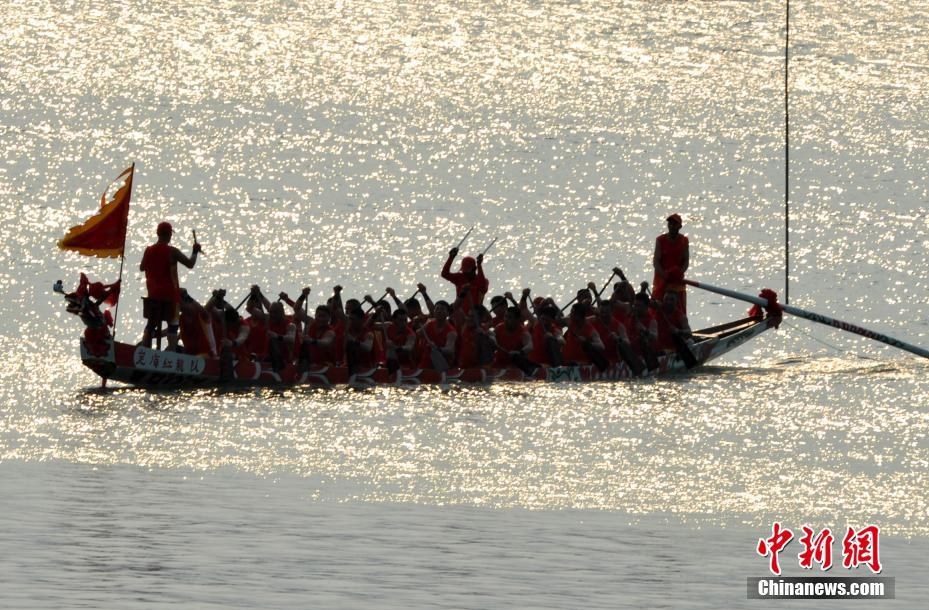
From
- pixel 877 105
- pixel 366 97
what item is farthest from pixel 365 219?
pixel 877 105

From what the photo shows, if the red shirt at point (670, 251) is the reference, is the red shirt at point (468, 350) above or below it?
below

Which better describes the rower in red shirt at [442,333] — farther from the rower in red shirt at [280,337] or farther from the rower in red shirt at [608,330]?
the rower in red shirt at [608,330]

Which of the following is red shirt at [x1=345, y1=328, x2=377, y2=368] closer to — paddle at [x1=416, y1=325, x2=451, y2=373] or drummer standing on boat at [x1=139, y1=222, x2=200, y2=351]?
paddle at [x1=416, y1=325, x2=451, y2=373]

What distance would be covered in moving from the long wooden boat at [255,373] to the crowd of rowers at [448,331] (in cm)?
14

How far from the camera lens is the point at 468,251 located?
45.9m

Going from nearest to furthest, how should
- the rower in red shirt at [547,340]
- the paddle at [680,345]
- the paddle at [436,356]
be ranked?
1. the paddle at [436,356]
2. the rower in red shirt at [547,340]
3. the paddle at [680,345]

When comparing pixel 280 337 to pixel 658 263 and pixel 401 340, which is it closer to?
pixel 401 340

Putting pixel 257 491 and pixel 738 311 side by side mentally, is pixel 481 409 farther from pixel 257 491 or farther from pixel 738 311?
pixel 738 311

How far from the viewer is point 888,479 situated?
20.6 m

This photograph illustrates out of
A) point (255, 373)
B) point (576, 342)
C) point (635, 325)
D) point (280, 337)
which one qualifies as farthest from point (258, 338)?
point (635, 325)

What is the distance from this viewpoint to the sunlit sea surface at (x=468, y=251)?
17.2 m

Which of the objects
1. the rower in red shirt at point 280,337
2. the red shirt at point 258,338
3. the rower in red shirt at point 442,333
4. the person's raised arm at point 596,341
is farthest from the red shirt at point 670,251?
the red shirt at point 258,338

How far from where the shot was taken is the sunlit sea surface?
1720 centimetres

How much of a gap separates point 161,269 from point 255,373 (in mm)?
1859
